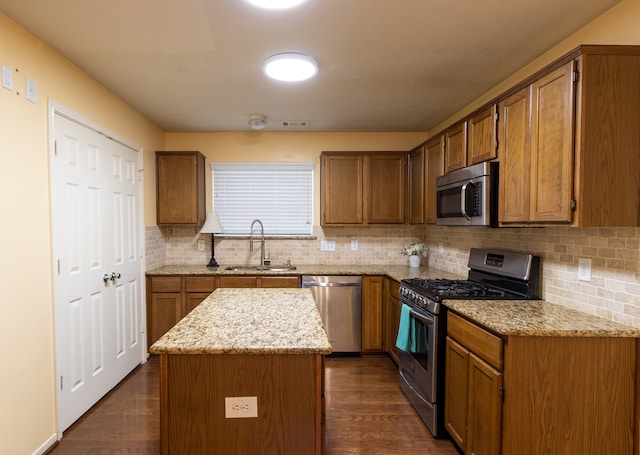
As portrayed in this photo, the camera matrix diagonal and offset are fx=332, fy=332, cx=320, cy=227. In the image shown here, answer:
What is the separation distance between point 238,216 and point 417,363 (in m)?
2.63

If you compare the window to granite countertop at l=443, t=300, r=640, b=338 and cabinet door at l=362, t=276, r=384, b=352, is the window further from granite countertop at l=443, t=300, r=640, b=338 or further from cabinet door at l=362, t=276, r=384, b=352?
granite countertop at l=443, t=300, r=640, b=338

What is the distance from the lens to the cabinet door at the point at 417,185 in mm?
3352

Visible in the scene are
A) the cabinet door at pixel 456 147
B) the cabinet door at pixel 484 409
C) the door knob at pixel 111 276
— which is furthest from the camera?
the door knob at pixel 111 276

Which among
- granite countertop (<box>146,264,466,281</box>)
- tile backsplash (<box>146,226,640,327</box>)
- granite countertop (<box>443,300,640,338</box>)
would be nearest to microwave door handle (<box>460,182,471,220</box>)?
tile backsplash (<box>146,226,640,327</box>)

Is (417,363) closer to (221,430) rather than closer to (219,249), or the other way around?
(221,430)

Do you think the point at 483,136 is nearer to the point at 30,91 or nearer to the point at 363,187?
the point at 363,187

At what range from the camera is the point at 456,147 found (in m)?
2.61

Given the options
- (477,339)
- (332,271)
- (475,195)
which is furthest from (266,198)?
(477,339)

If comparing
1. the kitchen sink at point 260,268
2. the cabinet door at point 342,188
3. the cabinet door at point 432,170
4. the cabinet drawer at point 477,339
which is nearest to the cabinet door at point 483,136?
the cabinet door at point 432,170

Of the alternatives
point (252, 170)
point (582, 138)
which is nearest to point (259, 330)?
point (582, 138)

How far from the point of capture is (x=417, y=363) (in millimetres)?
2461

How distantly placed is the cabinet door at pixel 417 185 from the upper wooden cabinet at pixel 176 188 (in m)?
2.39

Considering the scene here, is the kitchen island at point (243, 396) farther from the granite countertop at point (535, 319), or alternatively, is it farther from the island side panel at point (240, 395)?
the granite countertop at point (535, 319)

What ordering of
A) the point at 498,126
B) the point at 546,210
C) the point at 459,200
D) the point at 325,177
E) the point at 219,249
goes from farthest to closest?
the point at 219,249
the point at 325,177
the point at 459,200
the point at 498,126
the point at 546,210
